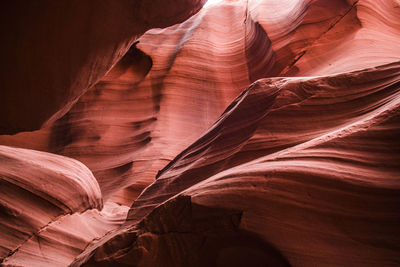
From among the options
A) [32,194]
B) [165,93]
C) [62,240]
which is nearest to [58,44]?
[32,194]

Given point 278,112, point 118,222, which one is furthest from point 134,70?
point 278,112

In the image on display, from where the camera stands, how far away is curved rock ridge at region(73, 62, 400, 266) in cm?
249

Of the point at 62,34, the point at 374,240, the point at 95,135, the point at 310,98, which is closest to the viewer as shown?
the point at 374,240

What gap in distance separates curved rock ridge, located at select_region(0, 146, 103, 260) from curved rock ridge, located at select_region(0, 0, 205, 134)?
0.99 metres

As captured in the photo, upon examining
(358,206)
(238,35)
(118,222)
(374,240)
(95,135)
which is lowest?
(118,222)

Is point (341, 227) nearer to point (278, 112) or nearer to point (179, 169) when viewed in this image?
point (278, 112)

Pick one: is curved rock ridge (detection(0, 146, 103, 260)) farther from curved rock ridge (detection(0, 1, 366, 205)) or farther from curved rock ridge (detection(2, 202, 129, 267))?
curved rock ridge (detection(0, 1, 366, 205))

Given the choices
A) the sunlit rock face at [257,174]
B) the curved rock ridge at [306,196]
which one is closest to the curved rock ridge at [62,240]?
the sunlit rock face at [257,174]

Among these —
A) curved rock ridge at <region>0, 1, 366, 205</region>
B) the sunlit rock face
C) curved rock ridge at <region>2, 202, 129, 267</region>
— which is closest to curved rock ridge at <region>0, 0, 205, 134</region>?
the sunlit rock face

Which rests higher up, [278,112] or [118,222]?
[278,112]

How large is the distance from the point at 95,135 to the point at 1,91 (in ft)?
18.9

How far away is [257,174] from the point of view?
2.78 metres

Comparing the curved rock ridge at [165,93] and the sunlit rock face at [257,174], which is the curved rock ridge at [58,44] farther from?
the curved rock ridge at [165,93]

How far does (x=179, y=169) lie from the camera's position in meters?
4.28
